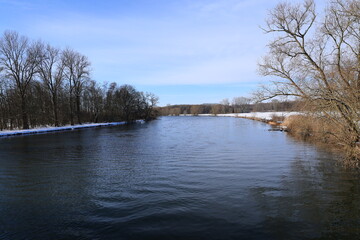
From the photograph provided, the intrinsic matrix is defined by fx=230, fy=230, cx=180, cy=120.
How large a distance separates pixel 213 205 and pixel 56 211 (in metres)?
5.04

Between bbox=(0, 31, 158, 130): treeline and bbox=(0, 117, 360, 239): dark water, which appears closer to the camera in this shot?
bbox=(0, 117, 360, 239): dark water

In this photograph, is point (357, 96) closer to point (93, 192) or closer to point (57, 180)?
point (93, 192)

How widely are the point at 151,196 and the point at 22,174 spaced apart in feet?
26.0

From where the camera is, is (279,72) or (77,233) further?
(279,72)

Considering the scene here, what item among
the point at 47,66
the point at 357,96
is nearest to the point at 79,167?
the point at 357,96

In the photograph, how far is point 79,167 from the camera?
44.2 feet

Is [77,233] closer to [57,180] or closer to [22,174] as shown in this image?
[57,180]

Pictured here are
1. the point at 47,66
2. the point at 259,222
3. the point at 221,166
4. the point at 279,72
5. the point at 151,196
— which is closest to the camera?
the point at 259,222

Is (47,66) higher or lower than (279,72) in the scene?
higher

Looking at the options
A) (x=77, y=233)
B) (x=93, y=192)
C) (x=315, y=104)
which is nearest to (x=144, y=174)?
(x=93, y=192)

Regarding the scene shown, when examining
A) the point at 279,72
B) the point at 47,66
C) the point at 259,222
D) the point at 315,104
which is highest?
the point at 47,66

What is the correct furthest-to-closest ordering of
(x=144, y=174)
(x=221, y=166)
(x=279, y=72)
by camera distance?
(x=279, y=72), (x=221, y=166), (x=144, y=174)

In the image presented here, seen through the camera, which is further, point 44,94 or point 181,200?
point 44,94

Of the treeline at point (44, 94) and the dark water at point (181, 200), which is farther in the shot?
the treeline at point (44, 94)
